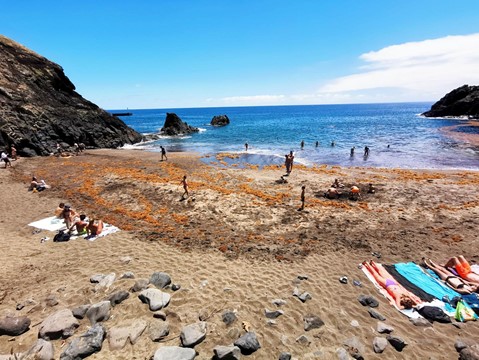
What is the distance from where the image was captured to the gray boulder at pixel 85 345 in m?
6.29

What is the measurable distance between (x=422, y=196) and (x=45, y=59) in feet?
204

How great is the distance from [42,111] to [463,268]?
50.7 m

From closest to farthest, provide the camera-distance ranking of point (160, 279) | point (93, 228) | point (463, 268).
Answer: point (160, 279), point (463, 268), point (93, 228)

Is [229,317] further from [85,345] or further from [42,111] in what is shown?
[42,111]

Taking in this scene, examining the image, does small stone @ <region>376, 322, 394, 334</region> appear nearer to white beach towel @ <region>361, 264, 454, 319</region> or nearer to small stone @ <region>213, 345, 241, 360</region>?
white beach towel @ <region>361, 264, 454, 319</region>

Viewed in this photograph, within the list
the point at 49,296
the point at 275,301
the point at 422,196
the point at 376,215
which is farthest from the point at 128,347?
the point at 422,196

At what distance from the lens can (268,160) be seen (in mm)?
38781

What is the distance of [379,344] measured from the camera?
7152mm

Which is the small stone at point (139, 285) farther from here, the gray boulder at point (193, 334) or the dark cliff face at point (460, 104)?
the dark cliff face at point (460, 104)

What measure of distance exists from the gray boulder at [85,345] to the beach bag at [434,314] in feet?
32.3

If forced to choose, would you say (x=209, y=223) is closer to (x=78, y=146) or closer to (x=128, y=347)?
(x=128, y=347)

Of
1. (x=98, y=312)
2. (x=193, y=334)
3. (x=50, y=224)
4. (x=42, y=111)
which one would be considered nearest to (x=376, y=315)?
(x=193, y=334)

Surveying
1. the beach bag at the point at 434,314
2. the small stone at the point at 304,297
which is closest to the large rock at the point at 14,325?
the small stone at the point at 304,297

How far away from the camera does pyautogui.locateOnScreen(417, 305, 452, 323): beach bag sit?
822 centimetres
